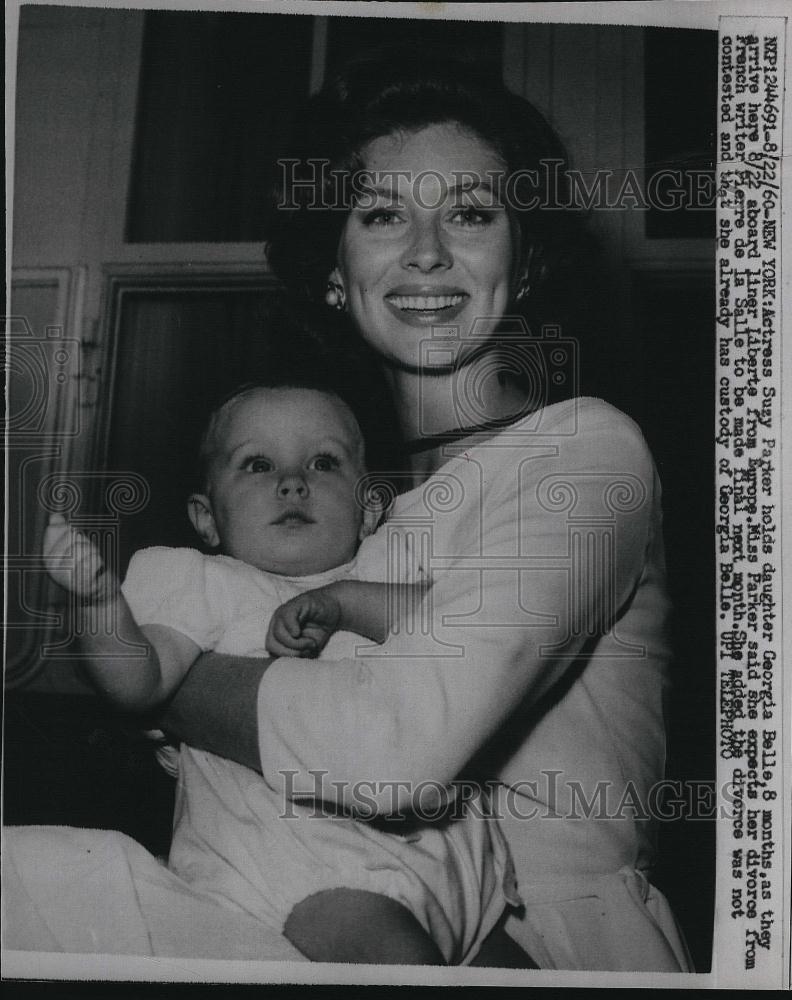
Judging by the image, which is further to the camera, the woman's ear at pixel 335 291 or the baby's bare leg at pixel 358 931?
the woman's ear at pixel 335 291

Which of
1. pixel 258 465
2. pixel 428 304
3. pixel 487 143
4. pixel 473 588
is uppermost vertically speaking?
pixel 487 143

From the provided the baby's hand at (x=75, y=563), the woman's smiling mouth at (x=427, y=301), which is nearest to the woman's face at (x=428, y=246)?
the woman's smiling mouth at (x=427, y=301)

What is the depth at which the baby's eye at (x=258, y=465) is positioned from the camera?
2.95 feet

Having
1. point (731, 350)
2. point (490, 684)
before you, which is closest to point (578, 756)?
point (490, 684)

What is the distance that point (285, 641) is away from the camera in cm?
88

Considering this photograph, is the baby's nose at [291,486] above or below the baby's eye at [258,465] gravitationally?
below

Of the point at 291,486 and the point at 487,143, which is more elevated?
the point at 487,143

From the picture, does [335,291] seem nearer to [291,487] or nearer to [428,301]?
[428,301]

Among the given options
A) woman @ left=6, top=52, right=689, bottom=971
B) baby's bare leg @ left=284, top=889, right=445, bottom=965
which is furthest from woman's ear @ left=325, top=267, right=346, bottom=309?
baby's bare leg @ left=284, top=889, right=445, bottom=965

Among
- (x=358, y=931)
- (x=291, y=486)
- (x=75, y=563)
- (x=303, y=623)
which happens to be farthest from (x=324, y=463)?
(x=358, y=931)

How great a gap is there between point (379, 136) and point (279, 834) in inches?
24.8

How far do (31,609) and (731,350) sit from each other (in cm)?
68

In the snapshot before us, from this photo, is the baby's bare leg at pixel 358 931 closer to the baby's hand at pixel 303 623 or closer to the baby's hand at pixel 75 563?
the baby's hand at pixel 303 623

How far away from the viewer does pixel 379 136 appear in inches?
37.0
